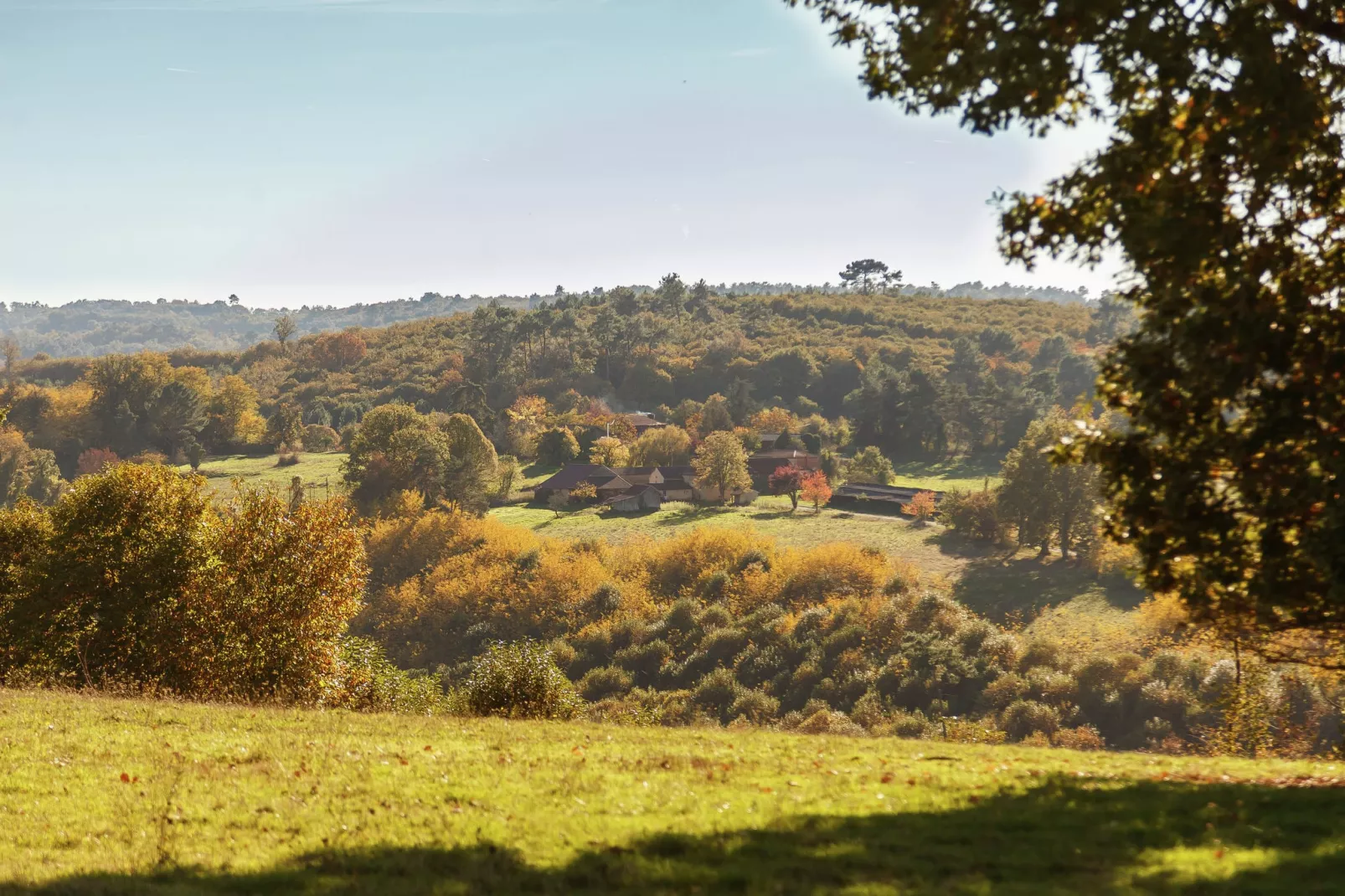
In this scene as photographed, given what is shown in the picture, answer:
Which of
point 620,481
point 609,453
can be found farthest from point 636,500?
point 609,453

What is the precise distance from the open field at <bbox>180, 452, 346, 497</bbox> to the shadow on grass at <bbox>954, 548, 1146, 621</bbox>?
2392 inches

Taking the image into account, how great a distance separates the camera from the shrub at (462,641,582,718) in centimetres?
2505

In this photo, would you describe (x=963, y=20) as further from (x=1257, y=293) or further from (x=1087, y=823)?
(x=1087, y=823)

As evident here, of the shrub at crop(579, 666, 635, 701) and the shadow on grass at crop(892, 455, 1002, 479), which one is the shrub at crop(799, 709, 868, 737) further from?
the shadow on grass at crop(892, 455, 1002, 479)

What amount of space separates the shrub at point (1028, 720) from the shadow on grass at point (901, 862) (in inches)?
1572

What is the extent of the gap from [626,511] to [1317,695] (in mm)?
67788

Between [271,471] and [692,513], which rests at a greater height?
[271,471]

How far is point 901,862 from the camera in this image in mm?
9992

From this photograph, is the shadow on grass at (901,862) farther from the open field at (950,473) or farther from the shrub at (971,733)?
the open field at (950,473)

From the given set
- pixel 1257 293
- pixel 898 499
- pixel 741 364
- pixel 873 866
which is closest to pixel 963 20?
pixel 1257 293

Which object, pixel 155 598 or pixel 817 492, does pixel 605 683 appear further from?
pixel 817 492

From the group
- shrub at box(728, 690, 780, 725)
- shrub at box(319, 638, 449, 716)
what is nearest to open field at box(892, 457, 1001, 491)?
shrub at box(728, 690, 780, 725)

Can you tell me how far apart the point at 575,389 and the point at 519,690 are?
144 metres

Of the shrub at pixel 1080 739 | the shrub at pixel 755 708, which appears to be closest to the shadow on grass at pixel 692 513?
the shrub at pixel 755 708
